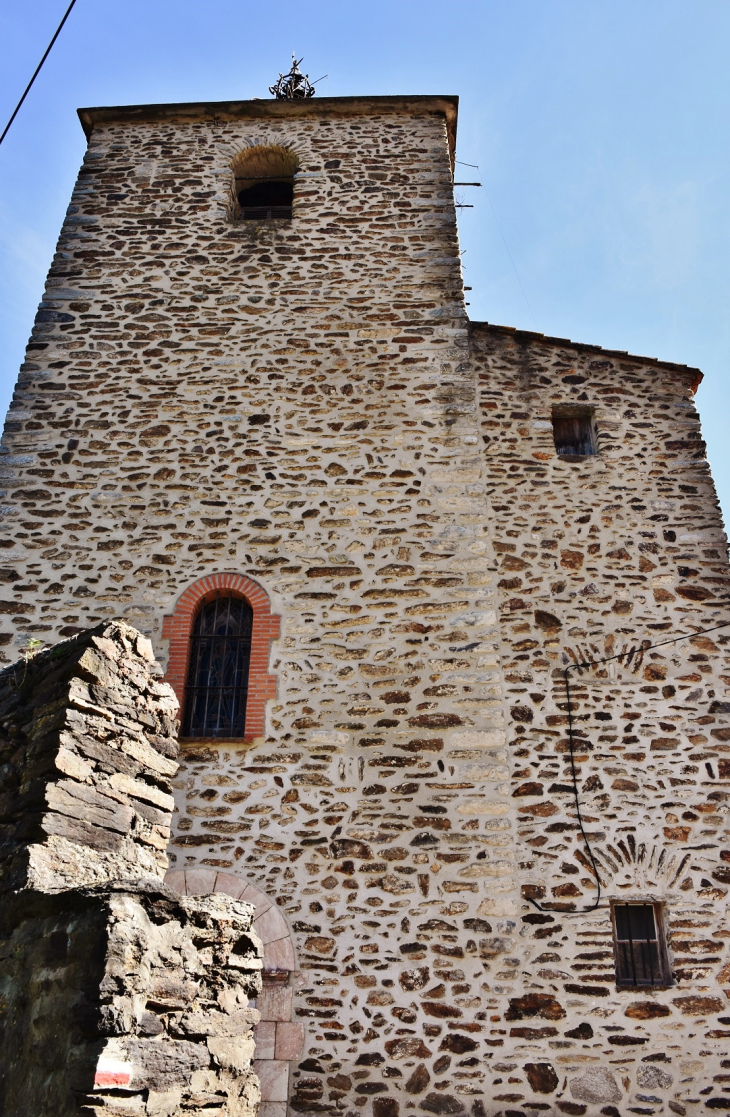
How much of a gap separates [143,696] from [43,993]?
59.1 inches

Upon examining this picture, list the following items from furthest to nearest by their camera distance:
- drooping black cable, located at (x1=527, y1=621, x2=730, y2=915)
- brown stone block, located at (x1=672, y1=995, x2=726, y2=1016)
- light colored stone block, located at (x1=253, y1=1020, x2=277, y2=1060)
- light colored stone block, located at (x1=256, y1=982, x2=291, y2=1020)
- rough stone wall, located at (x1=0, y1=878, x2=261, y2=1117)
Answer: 1. drooping black cable, located at (x1=527, y1=621, x2=730, y2=915)
2. brown stone block, located at (x1=672, y1=995, x2=726, y2=1016)
3. light colored stone block, located at (x1=256, y1=982, x2=291, y2=1020)
4. light colored stone block, located at (x1=253, y1=1020, x2=277, y2=1060)
5. rough stone wall, located at (x1=0, y1=878, x2=261, y2=1117)

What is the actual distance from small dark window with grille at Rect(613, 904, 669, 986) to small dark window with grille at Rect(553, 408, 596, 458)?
4.06 m

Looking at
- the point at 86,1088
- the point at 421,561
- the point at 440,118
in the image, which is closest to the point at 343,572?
the point at 421,561

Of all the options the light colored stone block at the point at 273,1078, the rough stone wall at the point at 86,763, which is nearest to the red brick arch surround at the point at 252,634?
the light colored stone block at the point at 273,1078

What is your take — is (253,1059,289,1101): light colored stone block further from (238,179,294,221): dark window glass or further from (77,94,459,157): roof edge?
(77,94,459,157): roof edge

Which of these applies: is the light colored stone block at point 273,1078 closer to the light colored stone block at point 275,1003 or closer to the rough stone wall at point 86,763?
the light colored stone block at point 275,1003

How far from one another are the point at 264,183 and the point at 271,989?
8425 millimetres

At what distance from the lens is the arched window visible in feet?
33.1

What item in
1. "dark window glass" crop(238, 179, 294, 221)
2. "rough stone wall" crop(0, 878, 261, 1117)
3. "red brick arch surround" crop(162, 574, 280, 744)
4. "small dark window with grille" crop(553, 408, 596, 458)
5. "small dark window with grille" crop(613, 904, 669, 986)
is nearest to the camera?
"rough stone wall" crop(0, 878, 261, 1117)

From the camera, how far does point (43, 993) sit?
10.3 ft

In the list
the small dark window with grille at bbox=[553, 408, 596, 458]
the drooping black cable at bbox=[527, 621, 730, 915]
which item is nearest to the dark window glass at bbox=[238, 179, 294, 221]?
the small dark window with grille at bbox=[553, 408, 596, 458]

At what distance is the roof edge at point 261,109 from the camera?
10.4 m

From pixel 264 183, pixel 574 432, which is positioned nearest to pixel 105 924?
pixel 574 432

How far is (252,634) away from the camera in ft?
24.6
